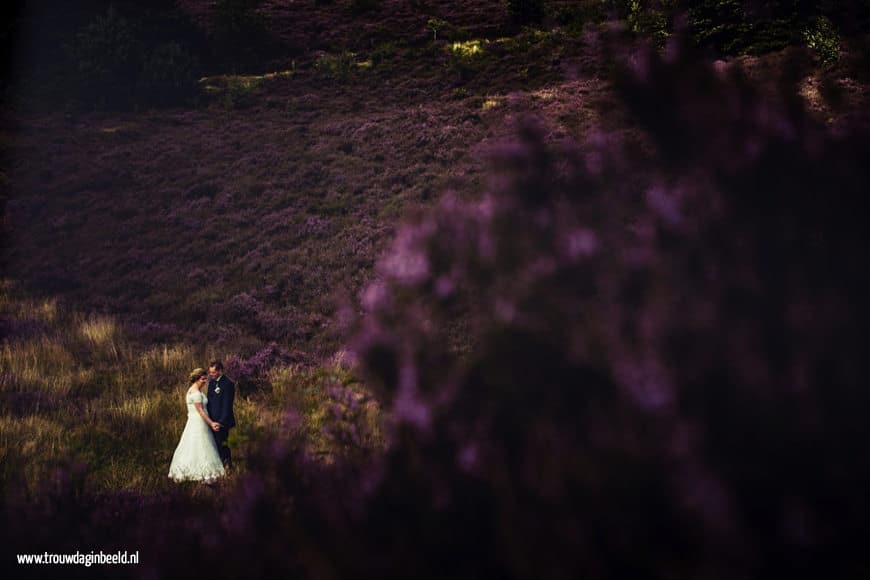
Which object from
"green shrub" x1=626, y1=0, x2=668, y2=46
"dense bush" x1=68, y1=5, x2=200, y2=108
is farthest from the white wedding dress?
"dense bush" x1=68, y1=5, x2=200, y2=108

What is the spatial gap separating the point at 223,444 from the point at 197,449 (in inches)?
10.2

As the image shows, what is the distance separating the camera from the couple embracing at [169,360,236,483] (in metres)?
5.53

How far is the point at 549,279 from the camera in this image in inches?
206

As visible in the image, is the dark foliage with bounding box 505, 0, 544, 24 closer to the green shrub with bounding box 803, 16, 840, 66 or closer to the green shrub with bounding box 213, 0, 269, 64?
the green shrub with bounding box 213, 0, 269, 64

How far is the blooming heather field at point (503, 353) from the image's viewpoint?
3215 millimetres

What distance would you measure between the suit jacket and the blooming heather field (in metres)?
0.29

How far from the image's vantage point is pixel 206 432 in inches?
228

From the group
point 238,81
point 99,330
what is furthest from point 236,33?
point 99,330

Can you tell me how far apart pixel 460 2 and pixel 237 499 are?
29.8 metres

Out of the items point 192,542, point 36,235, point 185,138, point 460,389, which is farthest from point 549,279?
point 185,138

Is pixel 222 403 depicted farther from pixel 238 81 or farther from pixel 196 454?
pixel 238 81

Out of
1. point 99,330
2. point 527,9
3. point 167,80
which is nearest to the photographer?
point 99,330

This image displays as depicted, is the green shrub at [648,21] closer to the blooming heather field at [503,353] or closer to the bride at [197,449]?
the blooming heather field at [503,353]

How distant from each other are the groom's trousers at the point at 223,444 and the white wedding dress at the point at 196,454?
0.14 ft
